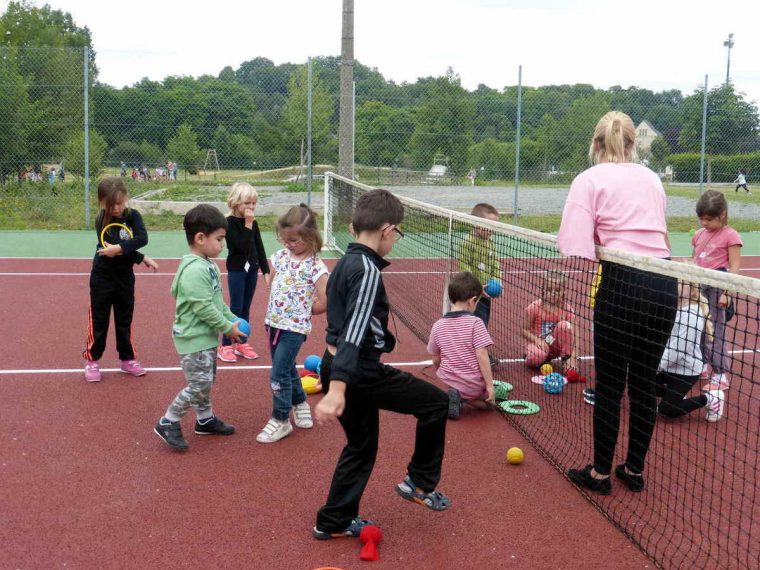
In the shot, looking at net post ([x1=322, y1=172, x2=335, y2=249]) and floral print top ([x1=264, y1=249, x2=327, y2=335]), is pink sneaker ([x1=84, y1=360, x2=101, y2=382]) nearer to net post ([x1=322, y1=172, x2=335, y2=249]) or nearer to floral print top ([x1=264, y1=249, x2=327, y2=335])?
floral print top ([x1=264, y1=249, x2=327, y2=335])

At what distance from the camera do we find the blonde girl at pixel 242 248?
23.0 ft

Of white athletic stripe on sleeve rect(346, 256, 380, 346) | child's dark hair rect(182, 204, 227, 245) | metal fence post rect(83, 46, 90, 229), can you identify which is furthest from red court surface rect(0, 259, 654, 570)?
metal fence post rect(83, 46, 90, 229)

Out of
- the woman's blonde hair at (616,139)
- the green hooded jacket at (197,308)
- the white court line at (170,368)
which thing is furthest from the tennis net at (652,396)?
the green hooded jacket at (197,308)

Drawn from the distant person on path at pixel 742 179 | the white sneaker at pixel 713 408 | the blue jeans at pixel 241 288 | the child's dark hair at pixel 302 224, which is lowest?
the white sneaker at pixel 713 408

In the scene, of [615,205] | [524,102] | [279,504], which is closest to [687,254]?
[524,102]

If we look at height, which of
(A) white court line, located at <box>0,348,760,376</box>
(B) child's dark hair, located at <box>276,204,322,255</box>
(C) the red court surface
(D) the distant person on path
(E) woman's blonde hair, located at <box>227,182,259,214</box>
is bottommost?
(C) the red court surface

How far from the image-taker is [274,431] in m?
5.43

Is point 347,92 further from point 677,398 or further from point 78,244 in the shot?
point 677,398

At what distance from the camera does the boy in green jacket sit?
514 centimetres

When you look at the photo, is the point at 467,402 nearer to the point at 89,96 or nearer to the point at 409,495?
the point at 409,495

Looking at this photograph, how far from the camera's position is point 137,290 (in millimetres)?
10953

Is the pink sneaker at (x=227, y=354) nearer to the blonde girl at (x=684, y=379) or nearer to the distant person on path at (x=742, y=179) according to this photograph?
the blonde girl at (x=684, y=379)

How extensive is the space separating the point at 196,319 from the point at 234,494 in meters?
1.21

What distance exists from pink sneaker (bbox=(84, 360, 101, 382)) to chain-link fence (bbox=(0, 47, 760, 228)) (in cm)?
1058
